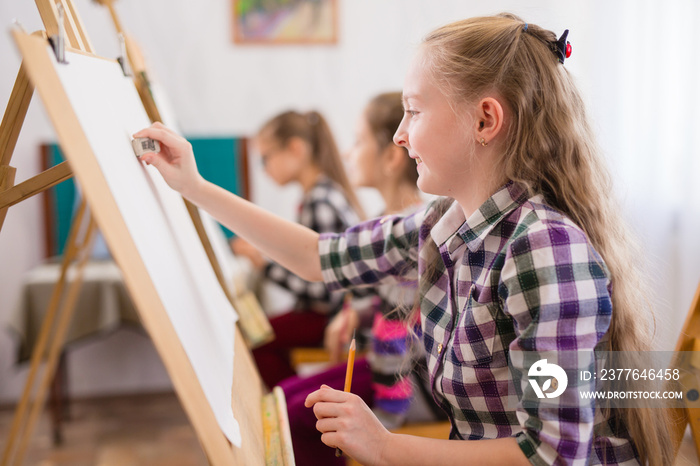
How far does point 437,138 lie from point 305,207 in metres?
1.23

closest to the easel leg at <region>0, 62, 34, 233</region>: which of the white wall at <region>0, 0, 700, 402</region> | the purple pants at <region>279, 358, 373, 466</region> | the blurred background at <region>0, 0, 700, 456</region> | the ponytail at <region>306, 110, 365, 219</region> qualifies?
the purple pants at <region>279, 358, 373, 466</region>

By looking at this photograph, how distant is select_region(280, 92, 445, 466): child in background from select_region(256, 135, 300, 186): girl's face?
53 centimetres

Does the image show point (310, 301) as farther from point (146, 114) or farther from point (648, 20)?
point (648, 20)

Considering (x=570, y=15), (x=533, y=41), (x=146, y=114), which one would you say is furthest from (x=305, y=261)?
(x=570, y=15)

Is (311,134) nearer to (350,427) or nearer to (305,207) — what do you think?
(305,207)

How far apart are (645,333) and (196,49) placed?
258 cm

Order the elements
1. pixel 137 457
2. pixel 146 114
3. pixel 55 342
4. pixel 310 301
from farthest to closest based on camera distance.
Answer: pixel 137 457 → pixel 310 301 → pixel 55 342 → pixel 146 114

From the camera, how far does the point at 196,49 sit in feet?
9.50

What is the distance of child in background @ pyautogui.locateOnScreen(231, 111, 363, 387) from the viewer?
194 cm

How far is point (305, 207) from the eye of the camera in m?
1.98

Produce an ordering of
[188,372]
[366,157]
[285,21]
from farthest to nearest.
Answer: [285,21] → [366,157] → [188,372]

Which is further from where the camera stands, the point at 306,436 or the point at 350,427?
the point at 306,436

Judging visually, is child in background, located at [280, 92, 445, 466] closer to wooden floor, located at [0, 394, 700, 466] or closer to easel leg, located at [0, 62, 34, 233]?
easel leg, located at [0, 62, 34, 233]

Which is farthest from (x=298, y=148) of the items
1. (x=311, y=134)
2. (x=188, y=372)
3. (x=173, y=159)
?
(x=188, y=372)
